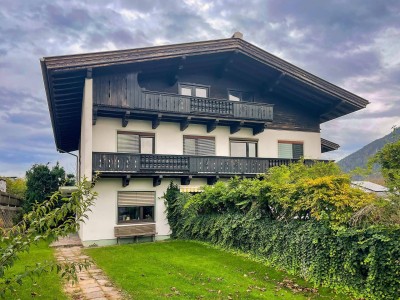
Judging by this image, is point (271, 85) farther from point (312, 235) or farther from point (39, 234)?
point (39, 234)

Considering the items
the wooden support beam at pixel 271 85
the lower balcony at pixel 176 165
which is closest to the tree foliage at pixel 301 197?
the lower balcony at pixel 176 165

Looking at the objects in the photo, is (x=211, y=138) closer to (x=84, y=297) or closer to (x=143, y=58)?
(x=143, y=58)

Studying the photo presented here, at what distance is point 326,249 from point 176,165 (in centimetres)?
1278

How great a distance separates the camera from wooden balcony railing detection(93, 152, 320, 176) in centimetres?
1888

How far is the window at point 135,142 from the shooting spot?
20.8m

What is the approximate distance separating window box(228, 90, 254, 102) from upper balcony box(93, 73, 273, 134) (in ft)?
5.77

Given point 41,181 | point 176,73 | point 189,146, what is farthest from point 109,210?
point 41,181

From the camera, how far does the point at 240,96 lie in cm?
2491

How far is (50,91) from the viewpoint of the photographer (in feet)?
61.8

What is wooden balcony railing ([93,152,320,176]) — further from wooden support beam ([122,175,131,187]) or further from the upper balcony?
the upper balcony

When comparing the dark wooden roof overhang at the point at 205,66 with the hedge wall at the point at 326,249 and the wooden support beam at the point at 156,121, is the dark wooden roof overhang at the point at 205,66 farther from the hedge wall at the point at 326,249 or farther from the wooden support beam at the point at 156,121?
the hedge wall at the point at 326,249

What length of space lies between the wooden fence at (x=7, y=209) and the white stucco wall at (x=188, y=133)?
1060cm

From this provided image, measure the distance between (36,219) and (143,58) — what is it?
16211 mm

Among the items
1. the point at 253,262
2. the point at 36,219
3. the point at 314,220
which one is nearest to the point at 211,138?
the point at 253,262
